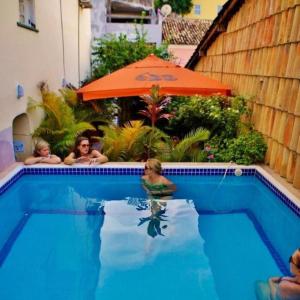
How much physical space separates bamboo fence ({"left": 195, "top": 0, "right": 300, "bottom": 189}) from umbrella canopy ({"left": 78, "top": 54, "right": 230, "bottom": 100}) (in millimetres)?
1078

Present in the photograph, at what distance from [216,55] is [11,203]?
30.7 ft

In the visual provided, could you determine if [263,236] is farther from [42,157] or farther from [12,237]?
[42,157]

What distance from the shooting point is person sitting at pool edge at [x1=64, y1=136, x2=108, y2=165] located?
846 cm

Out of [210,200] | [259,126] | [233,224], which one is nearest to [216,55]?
[259,126]

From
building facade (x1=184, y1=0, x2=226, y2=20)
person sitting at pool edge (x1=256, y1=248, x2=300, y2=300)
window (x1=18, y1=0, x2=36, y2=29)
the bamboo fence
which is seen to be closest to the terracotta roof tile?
the bamboo fence

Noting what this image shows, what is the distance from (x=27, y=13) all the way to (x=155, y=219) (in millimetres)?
6818

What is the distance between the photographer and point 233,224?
648cm

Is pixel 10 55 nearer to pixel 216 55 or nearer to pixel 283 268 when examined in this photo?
pixel 283 268

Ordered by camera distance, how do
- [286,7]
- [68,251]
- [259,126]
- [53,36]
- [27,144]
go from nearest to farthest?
[68,251] → [286,7] → [259,126] → [27,144] → [53,36]

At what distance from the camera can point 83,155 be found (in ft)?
28.4

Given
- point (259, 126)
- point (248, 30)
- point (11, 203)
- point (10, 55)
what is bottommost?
point (11, 203)

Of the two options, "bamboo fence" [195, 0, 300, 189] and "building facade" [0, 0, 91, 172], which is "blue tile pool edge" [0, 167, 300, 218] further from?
"bamboo fence" [195, 0, 300, 189]

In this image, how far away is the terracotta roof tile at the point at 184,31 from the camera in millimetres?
27312

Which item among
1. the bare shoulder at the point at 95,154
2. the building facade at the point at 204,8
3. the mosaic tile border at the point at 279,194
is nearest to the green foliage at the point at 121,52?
the bare shoulder at the point at 95,154
